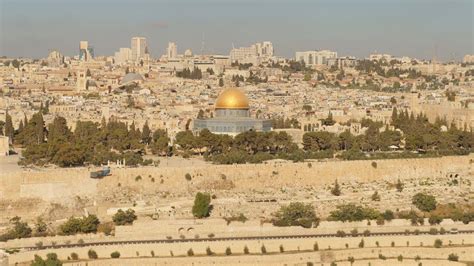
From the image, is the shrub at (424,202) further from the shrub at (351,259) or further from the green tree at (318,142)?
the green tree at (318,142)

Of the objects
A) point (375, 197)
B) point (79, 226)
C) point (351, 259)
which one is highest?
point (375, 197)

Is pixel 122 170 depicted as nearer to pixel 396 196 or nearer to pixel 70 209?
pixel 70 209

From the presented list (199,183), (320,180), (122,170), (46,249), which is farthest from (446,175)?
(46,249)

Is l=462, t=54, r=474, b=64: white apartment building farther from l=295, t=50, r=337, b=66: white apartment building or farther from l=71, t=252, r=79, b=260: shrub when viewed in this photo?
l=71, t=252, r=79, b=260: shrub

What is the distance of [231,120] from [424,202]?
46.5ft

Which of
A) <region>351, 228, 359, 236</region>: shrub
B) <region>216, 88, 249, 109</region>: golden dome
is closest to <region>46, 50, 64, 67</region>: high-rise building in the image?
<region>216, 88, 249, 109</region>: golden dome

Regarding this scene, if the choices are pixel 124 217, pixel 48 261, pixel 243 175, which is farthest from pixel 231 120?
pixel 48 261

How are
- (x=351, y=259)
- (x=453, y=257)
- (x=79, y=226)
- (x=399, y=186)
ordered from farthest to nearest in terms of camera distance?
1. (x=399, y=186)
2. (x=79, y=226)
3. (x=453, y=257)
4. (x=351, y=259)

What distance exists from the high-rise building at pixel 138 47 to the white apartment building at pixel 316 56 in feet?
68.5

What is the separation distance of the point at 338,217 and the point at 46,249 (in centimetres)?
803

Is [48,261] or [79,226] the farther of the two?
[79,226]

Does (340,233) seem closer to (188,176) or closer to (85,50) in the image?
(188,176)

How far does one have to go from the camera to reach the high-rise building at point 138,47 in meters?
134

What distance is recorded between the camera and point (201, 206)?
28984 mm
